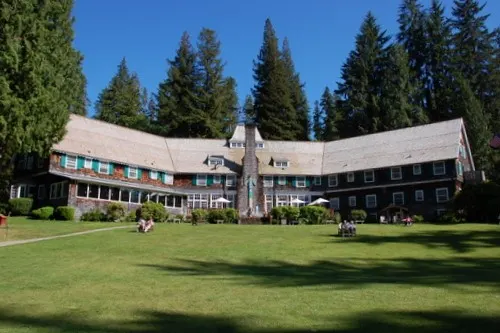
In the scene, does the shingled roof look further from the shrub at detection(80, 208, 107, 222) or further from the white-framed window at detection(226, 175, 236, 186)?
the shrub at detection(80, 208, 107, 222)

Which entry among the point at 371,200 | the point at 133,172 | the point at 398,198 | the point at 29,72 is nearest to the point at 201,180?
the point at 133,172

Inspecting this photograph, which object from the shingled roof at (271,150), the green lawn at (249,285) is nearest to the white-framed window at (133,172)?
the shingled roof at (271,150)

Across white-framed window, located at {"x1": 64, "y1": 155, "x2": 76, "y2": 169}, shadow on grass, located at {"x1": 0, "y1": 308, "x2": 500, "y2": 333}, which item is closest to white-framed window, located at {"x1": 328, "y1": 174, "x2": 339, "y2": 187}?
white-framed window, located at {"x1": 64, "y1": 155, "x2": 76, "y2": 169}

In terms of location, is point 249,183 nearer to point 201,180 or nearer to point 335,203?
point 201,180

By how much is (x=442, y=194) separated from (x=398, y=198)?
4519 mm

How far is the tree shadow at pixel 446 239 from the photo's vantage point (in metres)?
23.8

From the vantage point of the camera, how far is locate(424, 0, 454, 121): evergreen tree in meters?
66.1

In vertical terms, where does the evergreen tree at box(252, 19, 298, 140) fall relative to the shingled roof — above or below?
above

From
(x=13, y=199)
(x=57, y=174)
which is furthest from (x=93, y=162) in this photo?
(x=13, y=199)

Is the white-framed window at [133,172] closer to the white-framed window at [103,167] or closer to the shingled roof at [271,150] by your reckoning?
the shingled roof at [271,150]

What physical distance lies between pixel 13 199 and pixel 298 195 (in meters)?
29.4

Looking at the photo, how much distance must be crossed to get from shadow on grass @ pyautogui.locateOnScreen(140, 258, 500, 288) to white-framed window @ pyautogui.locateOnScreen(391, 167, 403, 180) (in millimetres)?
30380

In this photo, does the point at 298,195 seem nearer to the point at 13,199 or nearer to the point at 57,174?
the point at 57,174

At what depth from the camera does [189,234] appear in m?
28.3
